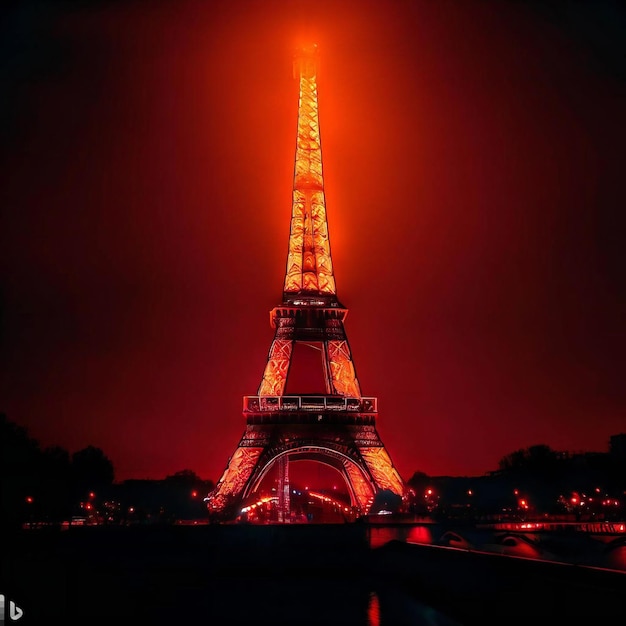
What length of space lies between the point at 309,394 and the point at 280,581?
26.7m

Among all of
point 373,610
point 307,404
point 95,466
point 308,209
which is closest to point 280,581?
point 373,610

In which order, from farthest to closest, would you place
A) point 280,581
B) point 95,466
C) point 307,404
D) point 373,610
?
point 95,466, point 307,404, point 280,581, point 373,610

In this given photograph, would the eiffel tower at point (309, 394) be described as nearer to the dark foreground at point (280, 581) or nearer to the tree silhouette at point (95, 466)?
the dark foreground at point (280, 581)

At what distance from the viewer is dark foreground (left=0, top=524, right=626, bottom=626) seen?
54.5 feet

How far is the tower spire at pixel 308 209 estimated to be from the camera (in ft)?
213

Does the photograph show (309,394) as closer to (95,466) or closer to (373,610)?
(373,610)

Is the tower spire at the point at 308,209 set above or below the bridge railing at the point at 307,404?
above

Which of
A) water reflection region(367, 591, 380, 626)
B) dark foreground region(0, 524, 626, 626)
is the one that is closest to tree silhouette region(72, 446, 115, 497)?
Answer: dark foreground region(0, 524, 626, 626)

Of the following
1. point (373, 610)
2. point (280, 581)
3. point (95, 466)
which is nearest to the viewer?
point (373, 610)

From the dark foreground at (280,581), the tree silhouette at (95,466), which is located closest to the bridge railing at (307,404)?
the dark foreground at (280,581)

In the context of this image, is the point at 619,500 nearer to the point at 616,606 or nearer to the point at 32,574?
the point at 32,574

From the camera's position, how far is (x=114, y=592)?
28484mm

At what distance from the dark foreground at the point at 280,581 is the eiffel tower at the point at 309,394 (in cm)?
1772

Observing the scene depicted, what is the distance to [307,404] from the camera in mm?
60469
